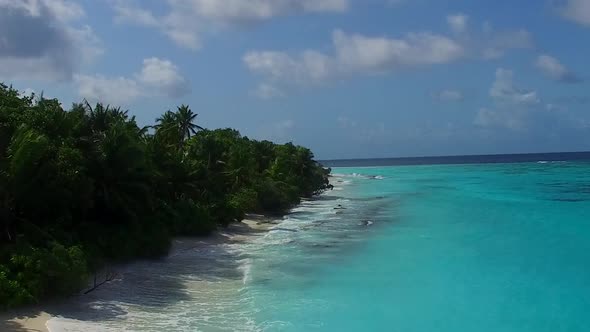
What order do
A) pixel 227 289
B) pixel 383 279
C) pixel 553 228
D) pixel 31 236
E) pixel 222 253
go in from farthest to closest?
pixel 553 228 → pixel 222 253 → pixel 383 279 → pixel 227 289 → pixel 31 236

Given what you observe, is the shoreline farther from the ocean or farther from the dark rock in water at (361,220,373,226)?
the dark rock in water at (361,220,373,226)

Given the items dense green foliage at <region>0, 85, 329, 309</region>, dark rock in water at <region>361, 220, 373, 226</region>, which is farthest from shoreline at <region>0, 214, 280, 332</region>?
dark rock in water at <region>361, 220, 373, 226</region>

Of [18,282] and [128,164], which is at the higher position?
[128,164]

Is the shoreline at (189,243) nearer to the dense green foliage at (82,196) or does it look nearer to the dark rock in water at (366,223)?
the dense green foliage at (82,196)

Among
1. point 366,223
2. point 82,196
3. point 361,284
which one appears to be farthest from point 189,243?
point 366,223

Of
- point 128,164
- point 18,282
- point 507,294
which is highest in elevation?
point 128,164

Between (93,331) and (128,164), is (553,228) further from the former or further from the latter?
(93,331)

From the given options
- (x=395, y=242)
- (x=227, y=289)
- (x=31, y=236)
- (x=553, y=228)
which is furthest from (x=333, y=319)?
(x=553, y=228)
